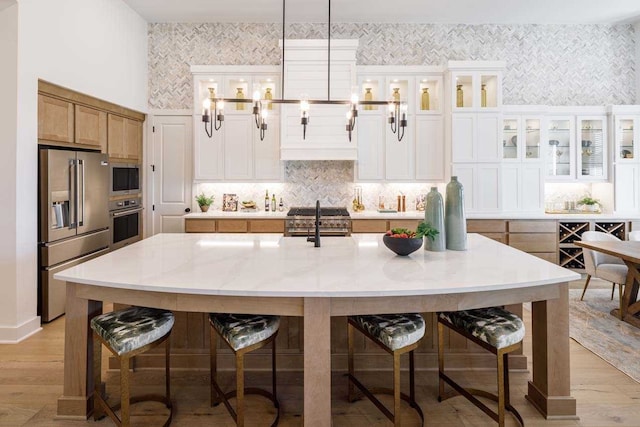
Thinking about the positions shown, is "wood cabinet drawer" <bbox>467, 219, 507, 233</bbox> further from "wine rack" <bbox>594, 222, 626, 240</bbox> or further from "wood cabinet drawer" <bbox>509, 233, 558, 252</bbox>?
"wine rack" <bbox>594, 222, 626, 240</bbox>

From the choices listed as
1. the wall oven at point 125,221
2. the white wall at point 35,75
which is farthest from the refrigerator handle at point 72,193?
the wall oven at point 125,221

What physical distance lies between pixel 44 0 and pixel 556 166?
6352 mm

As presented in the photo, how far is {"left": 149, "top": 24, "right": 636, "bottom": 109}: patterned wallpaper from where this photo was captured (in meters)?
5.69

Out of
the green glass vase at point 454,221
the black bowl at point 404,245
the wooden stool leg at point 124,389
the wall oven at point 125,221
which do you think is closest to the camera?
the wooden stool leg at point 124,389

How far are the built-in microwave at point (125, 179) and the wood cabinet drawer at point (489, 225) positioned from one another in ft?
14.8

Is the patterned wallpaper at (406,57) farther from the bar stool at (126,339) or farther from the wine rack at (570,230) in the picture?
the bar stool at (126,339)

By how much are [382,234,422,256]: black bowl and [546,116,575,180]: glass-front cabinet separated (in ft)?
13.8

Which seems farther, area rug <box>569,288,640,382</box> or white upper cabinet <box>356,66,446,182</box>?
white upper cabinet <box>356,66,446,182</box>

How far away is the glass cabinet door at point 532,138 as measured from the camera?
18.0 ft

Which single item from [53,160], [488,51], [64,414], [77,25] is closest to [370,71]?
[488,51]

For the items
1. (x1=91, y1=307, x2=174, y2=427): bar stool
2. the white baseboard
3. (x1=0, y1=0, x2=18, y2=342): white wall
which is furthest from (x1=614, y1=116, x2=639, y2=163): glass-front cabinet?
the white baseboard

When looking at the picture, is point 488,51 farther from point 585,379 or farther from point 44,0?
point 44,0

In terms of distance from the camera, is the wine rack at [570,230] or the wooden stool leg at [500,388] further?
the wine rack at [570,230]

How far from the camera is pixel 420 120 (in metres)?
5.39
